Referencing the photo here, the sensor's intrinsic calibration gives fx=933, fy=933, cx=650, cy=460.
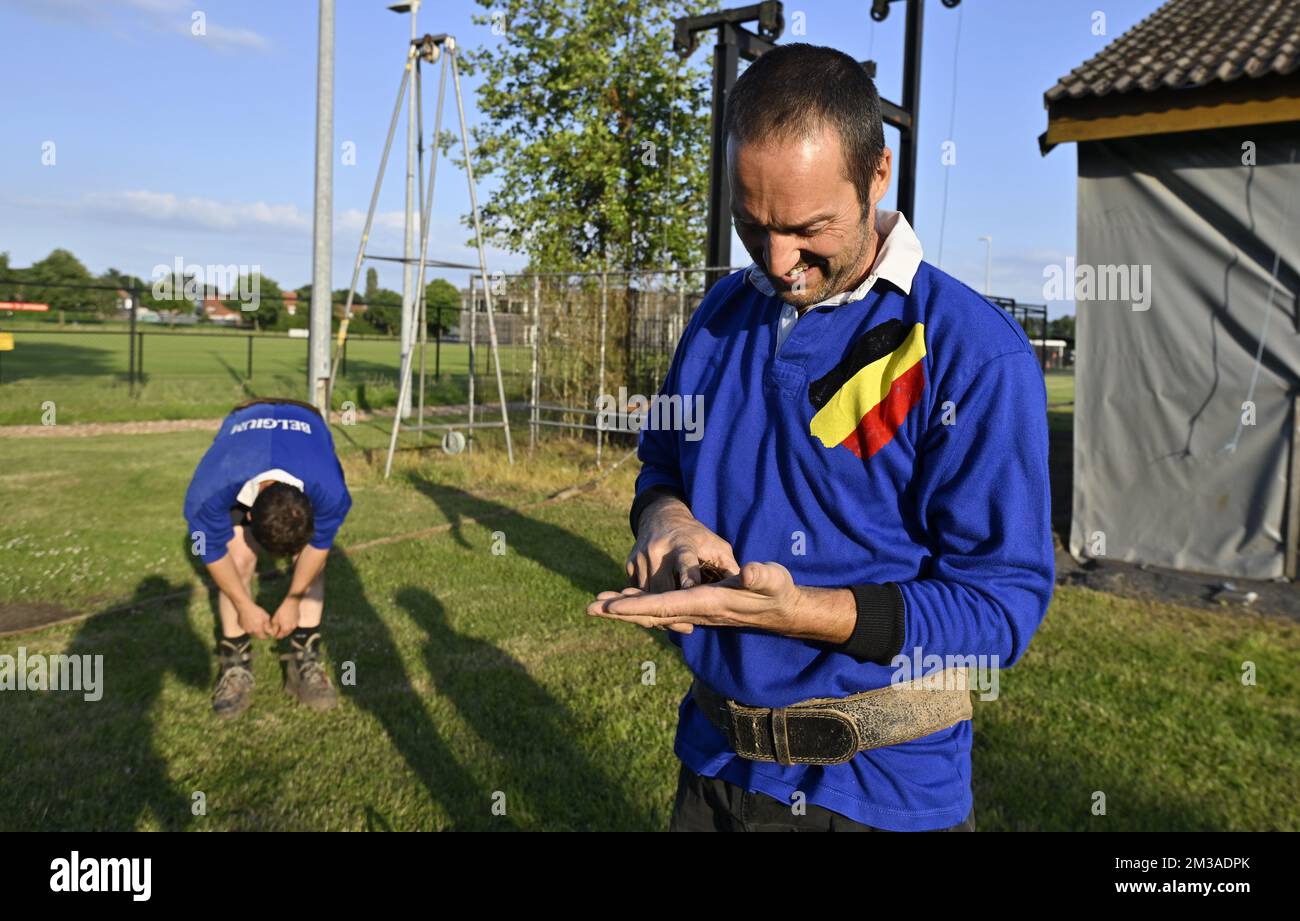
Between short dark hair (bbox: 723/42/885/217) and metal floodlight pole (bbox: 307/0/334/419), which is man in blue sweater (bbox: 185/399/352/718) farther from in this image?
metal floodlight pole (bbox: 307/0/334/419)

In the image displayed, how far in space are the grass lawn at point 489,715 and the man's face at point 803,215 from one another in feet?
9.54

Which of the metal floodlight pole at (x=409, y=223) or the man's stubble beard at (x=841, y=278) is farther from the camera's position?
the metal floodlight pole at (x=409, y=223)

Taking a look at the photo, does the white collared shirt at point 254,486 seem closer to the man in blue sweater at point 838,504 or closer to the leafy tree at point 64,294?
the man in blue sweater at point 838,504

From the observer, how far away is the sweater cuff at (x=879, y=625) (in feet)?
4.69

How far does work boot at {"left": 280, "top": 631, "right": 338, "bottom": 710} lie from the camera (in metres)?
4.95

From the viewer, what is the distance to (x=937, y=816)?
169cm

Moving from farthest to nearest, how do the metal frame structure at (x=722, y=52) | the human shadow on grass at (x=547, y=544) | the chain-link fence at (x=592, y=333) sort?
the chain-link fence at (x=592, y=333) → the metal frame structure at (x=722, y=52) → the human shadow on grass at (x=547, y=544)

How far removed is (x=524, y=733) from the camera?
4695mm

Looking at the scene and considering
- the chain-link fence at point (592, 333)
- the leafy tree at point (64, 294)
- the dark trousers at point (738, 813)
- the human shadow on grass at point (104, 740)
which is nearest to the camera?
the dark trousers at point (738, 813)

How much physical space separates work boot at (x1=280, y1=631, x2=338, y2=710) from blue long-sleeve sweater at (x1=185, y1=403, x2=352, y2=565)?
0.55 metres

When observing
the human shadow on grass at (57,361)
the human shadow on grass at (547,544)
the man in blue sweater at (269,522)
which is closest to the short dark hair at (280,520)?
the man in blue sweater at (269,522)

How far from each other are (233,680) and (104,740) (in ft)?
2.12
